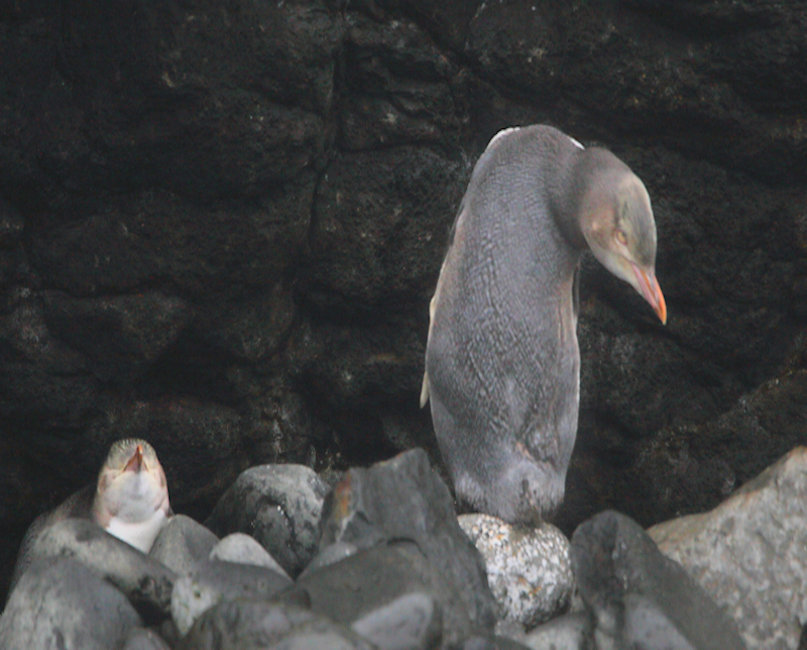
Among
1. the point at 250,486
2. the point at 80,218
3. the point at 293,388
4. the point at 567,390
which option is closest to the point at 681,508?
the point at 567,390

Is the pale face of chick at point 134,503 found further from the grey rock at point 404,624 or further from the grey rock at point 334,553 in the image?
the grey rock at point 404,624

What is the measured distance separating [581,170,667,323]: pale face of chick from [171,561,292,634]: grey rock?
120cm

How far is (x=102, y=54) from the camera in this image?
338 centimetres

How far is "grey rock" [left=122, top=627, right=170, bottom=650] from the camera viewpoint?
6.40 feet

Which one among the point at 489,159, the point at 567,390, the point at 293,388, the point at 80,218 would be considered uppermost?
the point at 489,159

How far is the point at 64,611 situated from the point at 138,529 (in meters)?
1.14

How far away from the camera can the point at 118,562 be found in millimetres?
2205

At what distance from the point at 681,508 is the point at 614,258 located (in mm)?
1736

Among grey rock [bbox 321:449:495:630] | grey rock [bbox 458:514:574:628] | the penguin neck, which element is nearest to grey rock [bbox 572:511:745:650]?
grey rock [bbox 458:514:574:628]

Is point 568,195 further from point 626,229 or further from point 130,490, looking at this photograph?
point 130,490

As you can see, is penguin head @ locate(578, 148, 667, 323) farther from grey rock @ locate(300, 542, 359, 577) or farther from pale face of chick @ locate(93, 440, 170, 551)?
pale face of chick @ locate(93, 440, 170, 551)

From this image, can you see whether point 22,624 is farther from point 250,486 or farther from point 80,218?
point 80,218

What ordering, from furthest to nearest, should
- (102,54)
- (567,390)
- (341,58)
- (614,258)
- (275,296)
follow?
(275,296), (341,58), (102,54), (567,390), (614,258)

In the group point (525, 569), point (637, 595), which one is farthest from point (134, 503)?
point (637, 595)
